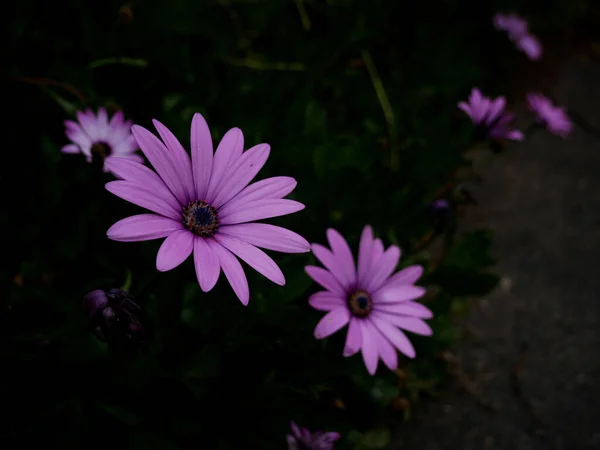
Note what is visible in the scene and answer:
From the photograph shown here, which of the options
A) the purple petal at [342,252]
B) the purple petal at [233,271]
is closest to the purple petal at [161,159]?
the purple petal at [233,271]

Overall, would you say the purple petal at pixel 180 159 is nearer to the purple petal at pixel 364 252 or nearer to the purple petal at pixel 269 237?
the purple petal at pixel 269 237

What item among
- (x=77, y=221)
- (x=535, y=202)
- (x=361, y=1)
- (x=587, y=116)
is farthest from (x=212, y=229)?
(x=587, y=116)

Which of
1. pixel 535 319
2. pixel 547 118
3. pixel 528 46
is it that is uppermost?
pixel 528 46

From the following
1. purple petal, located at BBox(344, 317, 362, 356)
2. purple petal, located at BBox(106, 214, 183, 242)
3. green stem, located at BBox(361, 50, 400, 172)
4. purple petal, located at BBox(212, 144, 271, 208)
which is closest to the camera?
purple petal, located at BBox(106, 214, 183, 242)

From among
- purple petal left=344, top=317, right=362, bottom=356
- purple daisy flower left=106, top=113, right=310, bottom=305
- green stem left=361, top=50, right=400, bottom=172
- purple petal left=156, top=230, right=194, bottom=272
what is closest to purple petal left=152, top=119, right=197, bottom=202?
purple daisy flower left=106, top=113, right=310, bottom=305

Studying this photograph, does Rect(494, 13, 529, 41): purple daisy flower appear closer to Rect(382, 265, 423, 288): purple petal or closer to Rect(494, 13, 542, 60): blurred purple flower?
Rect(494, 13, 542, 60): blurred purple flower

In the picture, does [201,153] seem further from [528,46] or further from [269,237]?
[528,46]

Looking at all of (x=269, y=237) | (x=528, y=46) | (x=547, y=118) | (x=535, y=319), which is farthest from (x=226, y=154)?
(x=528, y=46)

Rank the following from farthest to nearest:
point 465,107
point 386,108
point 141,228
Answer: point 386,108 < point 465,107 < point 141,228
